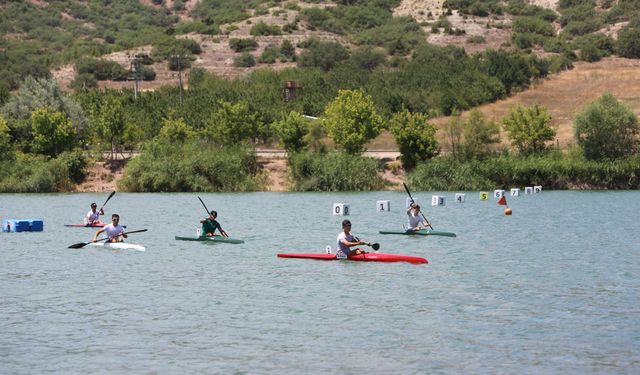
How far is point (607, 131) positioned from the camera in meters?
107

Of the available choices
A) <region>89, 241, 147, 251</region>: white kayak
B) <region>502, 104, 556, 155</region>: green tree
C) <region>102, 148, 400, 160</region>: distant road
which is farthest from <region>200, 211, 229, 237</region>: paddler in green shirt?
<region>502, 104, 556, 155</region>: green tree

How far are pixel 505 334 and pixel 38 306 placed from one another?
15.3 meters

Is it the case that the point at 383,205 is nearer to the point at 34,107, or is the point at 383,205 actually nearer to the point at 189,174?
the point at 189,174

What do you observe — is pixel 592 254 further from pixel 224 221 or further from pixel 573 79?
pixel 573 79

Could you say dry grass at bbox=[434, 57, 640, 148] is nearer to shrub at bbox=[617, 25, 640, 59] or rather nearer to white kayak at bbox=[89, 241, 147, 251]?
shrub at bbox=[617, 25, 640, 59]

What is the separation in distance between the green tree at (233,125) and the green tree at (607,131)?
35.7 meters

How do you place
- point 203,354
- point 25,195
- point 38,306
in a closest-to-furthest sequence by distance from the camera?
1. point 203,354
2. point 38,306
3. point 25,195

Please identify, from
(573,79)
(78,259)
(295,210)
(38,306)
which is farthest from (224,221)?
(573,79)

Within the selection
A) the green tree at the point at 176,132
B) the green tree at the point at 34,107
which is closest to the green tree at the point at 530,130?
the green tree at the point at 176,132

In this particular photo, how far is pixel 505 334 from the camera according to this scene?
30172mm

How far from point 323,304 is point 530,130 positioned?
83.2 meters

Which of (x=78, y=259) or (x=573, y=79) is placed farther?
(x=573, y=79)

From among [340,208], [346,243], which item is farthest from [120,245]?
[340,208]

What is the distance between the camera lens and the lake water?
27.5 metres
